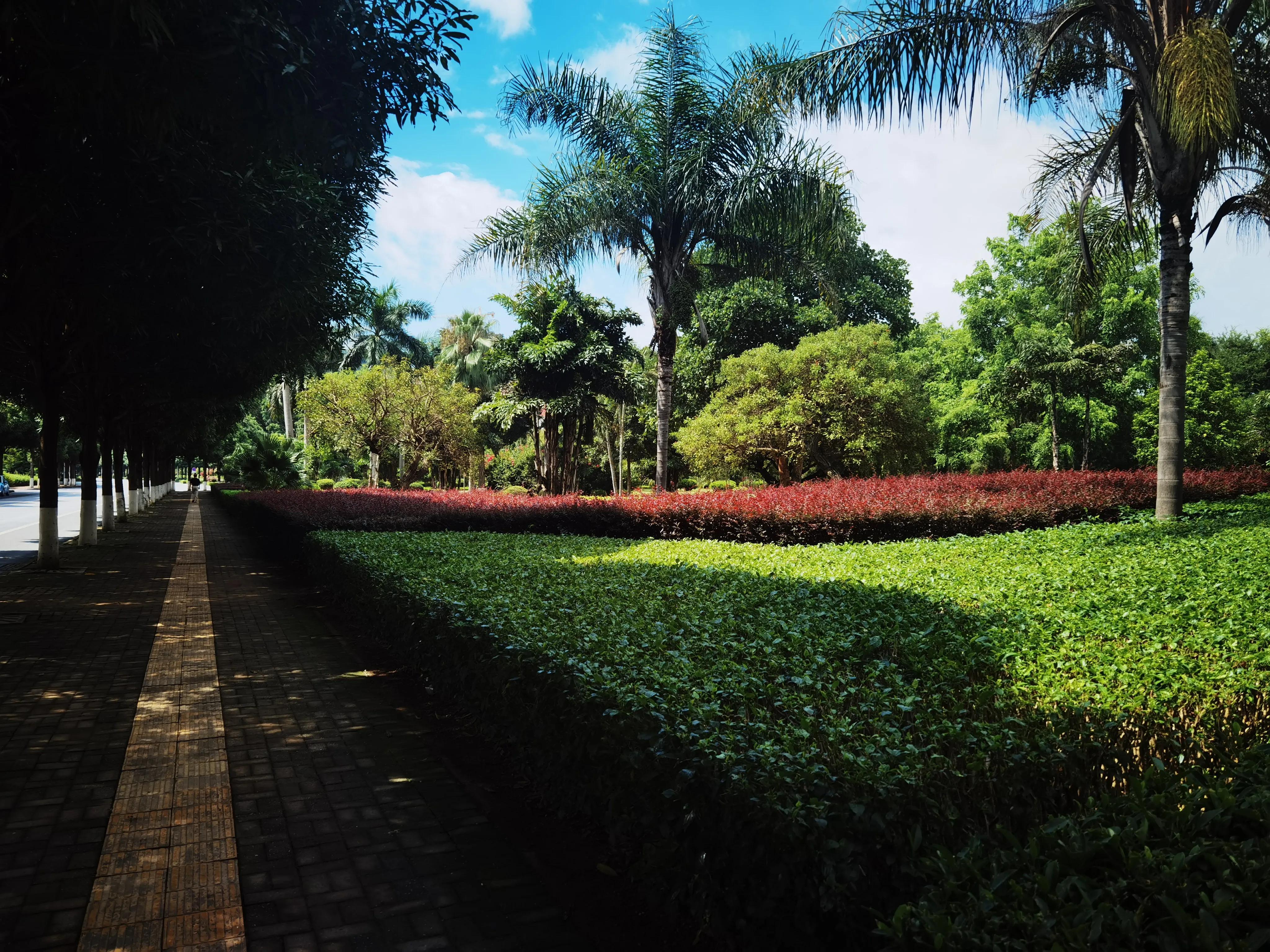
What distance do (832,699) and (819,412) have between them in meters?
18.7

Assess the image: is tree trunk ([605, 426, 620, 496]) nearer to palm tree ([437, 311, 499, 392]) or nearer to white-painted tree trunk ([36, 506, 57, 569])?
palm tree ([437, 311, 499, 392])

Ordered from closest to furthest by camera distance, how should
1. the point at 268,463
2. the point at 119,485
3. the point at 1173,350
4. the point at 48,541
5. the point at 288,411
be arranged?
the point at 1173,350 → the point at 48,541 → the point at 119,485 → the point at 268,463 → the point at 288,411

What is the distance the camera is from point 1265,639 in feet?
12.8

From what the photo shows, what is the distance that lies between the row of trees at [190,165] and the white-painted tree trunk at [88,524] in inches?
157

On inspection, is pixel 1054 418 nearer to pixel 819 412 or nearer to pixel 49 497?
pixel 819 412

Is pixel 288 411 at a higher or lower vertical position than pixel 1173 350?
higher

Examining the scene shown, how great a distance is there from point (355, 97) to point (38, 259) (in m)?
3.53

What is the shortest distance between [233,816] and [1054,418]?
3165 cm

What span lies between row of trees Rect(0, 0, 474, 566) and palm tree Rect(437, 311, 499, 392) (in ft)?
107

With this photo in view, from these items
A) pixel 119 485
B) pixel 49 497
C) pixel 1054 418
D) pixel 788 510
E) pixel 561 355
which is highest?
pixel 561 355

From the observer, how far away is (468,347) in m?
51.0

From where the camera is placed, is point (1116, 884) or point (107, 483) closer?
point (1116, 884)

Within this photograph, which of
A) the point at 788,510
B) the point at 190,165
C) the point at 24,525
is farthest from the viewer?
the point at 24,525

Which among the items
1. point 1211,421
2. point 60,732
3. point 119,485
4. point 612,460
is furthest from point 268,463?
point 1211,421
